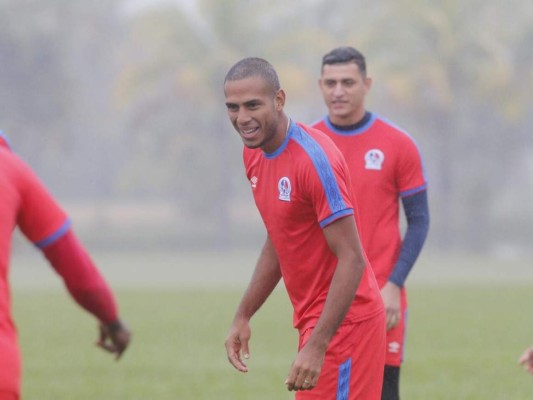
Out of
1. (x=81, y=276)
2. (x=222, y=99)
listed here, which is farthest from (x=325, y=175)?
(x=222, y=99)

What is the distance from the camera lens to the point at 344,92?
27.0 ft

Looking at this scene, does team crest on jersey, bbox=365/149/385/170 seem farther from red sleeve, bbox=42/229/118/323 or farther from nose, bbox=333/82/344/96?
red sleeve, bbox=42/229/118/323

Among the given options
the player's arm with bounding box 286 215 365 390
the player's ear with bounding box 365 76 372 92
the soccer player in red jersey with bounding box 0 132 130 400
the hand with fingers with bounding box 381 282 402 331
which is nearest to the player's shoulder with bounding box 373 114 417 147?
the player's ear with bounding box 365 76 372 92

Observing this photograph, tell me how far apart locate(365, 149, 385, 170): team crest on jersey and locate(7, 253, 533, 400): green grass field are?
5.75m

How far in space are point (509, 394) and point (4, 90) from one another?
6047 centimetres

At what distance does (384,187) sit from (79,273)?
381 centimetres

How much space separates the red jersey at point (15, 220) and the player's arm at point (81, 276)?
0.06m

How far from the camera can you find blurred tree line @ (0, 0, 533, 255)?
69938 millimetres

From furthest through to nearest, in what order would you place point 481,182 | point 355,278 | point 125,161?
1. point 125,161
2. point 481,182
3. point 355,278

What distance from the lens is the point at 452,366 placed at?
16922 millimetres

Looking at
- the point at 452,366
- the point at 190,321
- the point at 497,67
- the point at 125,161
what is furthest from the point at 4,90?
the point at 452,366

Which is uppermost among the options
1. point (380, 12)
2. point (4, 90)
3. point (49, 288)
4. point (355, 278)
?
point (380, 12)

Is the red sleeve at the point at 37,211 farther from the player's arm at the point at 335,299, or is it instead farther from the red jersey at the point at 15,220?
the player's arm at the point at 335,299

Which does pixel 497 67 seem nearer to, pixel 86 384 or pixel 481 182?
pixel 481 182
